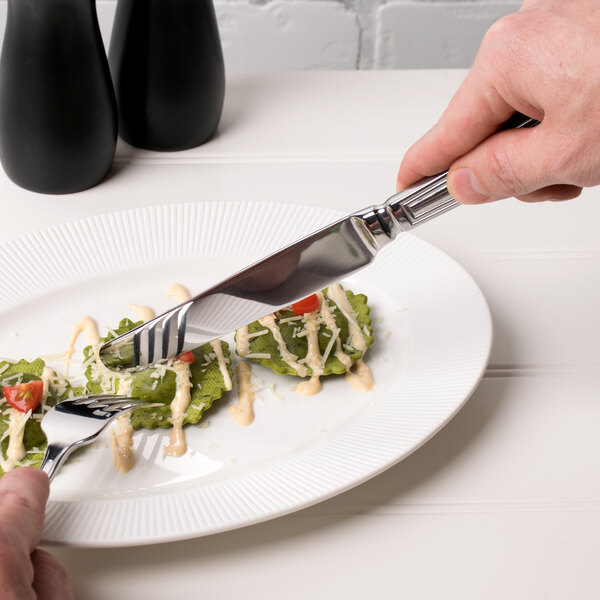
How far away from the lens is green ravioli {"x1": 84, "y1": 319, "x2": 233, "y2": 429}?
2.91 ft

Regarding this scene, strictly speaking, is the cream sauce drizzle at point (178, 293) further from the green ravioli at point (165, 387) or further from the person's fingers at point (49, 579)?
the person's fingers at point (49, 579)

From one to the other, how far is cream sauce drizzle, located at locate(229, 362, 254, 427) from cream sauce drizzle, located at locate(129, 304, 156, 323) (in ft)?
0.56

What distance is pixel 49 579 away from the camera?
67 cm

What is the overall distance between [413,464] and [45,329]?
1.65 feet

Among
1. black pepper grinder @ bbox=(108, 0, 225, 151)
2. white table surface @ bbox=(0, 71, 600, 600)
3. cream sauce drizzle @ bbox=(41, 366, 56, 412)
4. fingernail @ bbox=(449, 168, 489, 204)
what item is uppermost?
black pepper grinder @ bbox=(108, 0, 225, 151)

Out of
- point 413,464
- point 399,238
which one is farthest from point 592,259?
point 413,464

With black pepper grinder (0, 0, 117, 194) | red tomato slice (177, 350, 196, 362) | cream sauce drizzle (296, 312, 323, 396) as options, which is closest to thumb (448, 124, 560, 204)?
cream sauce drizzle (296, 312, 323, 396)

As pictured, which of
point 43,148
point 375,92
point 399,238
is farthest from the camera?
point 375,92

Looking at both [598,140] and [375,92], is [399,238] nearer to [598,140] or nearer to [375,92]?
[598,140]

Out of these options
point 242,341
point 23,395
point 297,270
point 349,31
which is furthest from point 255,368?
point 349,31

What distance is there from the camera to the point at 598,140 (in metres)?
0.73

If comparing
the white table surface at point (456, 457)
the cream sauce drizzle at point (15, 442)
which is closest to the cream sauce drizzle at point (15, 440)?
the cream sauce drizzle at point (15, 442)

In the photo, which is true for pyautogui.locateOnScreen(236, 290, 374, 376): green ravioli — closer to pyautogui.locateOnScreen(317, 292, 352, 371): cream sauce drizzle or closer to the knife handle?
pyautogui.locateOnScreen(317, 292, 352, 371): cream sauce drizzle

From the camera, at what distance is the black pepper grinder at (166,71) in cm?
132
